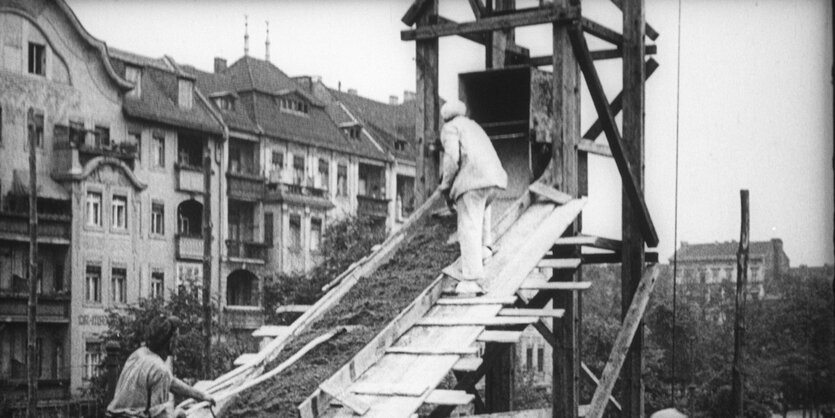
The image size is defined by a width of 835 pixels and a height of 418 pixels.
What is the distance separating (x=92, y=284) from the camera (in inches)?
1991

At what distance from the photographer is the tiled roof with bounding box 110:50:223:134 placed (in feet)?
176

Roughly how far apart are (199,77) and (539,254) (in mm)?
46338

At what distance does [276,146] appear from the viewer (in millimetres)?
60750


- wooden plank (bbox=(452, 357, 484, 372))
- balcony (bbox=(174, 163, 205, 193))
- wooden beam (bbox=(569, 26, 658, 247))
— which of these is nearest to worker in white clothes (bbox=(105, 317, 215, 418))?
wooden plank (bbox=(452, 357, 484, 372))

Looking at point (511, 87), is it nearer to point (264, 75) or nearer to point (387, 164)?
point (264, 75)

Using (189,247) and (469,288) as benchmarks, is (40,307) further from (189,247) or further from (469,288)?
(469,288)

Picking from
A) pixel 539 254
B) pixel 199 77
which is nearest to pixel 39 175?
pixel 199 77

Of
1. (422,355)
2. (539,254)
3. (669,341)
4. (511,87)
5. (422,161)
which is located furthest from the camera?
(669,341)

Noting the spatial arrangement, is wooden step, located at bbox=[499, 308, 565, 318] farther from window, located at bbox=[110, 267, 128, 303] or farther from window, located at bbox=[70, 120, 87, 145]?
window, located at bbox=[110, 267, 128, 303]

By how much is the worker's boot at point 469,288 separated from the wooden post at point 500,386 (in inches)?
185

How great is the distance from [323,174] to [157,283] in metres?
12.6

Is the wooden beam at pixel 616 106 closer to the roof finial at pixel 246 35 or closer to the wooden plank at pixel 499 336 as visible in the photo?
the wooden plank at pixel 499 336

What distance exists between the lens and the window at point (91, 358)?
4782 centimetres

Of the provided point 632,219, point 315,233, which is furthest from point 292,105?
point 632,219
